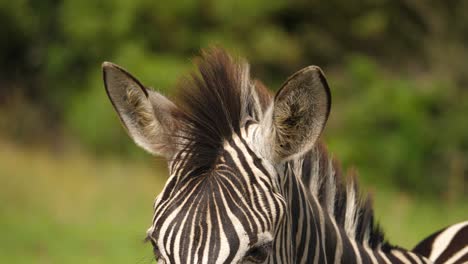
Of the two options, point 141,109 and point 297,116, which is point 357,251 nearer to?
point 297,116

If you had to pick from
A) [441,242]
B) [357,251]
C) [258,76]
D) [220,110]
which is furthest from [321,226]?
[258,76]

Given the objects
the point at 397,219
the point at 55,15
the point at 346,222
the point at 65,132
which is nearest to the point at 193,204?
the point at 346,222

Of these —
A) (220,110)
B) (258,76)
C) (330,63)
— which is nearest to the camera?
(220,110)

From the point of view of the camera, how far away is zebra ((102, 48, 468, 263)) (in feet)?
8.87

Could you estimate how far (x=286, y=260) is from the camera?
9.50 ft

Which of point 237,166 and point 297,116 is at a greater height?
point 297,116

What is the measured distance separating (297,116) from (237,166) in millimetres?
270

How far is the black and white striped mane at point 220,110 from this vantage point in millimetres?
2943

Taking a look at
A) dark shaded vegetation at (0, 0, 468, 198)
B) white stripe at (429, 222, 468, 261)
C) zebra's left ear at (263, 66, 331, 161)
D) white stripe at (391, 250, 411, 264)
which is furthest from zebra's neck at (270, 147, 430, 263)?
dark shaded vegetation at (0, 0, 468, 198)

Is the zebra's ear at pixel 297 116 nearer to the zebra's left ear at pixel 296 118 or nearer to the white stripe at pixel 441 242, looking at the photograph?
the zebra's left ear at pixel 296 118

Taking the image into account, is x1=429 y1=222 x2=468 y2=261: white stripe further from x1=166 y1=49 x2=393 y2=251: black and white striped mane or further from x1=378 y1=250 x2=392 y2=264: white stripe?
x1=166 y1=49 x2=393 y2=251: black and white striped mane

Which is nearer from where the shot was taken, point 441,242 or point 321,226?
point 321,226

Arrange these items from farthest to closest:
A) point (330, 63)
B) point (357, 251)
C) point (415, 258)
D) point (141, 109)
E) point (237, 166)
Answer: point (330, 63) → point (415, 258) → point (357, 251) → point (141, 109) → point (237, 166)

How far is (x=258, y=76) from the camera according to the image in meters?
15.2
